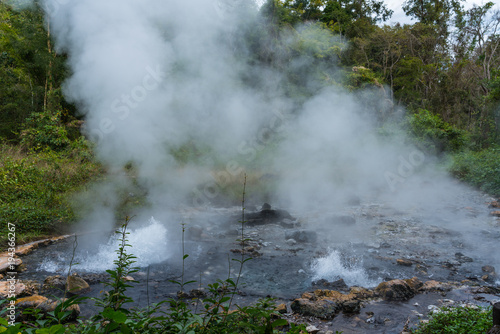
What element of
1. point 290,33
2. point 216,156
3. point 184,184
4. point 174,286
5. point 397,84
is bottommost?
point 174,286

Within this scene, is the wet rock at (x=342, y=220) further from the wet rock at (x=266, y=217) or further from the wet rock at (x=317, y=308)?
the wet rock at (x=317, y=308)

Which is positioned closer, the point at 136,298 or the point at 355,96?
the point at 136,298

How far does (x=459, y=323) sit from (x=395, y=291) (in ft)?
3.48

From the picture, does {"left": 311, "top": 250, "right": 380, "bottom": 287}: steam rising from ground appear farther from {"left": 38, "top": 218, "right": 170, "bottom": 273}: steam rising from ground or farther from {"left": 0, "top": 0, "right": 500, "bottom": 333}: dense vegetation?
{"left": 38, "top": 218, "right": 170, "bottom": 273}: steam rising from ground

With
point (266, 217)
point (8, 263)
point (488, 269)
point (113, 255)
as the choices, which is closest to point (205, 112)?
point (266, 217)

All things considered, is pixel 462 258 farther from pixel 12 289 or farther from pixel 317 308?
pixel 12 289

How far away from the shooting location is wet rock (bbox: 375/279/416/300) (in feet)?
12.3

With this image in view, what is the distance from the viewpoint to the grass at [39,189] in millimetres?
5934

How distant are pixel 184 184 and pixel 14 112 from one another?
748 centimetres

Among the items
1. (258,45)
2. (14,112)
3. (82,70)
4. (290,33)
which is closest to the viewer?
(82,70)

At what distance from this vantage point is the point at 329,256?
5.15 meters

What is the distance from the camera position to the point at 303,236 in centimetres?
601

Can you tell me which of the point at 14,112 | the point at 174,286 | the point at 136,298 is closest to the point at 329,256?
the point at 174,286

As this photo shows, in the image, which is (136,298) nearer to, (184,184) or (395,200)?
(184,184)
